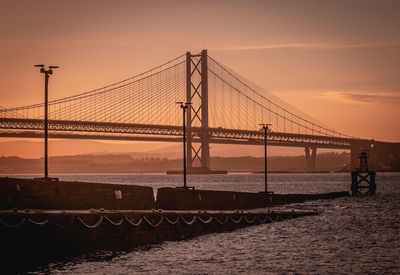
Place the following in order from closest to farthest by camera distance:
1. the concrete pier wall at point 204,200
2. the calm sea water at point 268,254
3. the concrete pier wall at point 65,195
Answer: the calm sea water at point 268,254, the concrete pier wall at point 65,195, the concrete pier wall at point 204,200

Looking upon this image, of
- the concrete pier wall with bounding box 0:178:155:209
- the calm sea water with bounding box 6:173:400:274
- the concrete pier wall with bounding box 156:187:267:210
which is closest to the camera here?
the calm sea water with bounding box 6:173:400:274

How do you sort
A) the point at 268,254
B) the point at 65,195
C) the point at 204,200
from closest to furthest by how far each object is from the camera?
1. the point at 65,195
2. the point at 268,254
3. the point at 204,200

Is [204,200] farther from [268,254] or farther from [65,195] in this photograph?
[65,195]

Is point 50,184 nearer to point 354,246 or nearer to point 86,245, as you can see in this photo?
point 86,245

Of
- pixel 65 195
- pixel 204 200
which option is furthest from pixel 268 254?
pixel 204 200

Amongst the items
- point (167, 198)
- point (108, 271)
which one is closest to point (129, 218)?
point (108, 271)

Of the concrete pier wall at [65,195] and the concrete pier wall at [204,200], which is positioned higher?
the concrete pier wall at [65,195]

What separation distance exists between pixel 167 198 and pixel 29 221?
48.3 feet

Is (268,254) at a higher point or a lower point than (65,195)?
lower

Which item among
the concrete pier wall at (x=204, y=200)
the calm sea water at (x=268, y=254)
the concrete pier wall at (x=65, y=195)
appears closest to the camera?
the calm sea water at (x=268, y=254)

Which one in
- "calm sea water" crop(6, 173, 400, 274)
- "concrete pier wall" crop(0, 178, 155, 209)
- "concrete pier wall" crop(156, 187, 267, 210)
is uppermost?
"concrete pier wall" crop(0, 178, 155, 209)

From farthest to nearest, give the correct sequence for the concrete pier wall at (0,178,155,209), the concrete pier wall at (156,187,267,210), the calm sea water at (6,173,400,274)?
the concrete pier wall at (156,187,267,210) → the concrete pier wall at (0,178,155,209) → the calm sea water at (6,173,400,274)

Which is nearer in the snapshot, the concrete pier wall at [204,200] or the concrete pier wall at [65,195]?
the concrete pier wall at [65,195]

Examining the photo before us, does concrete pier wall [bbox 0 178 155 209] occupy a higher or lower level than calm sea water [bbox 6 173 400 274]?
higher
